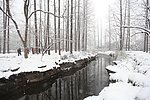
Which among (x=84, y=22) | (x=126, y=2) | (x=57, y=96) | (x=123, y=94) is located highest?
(x=126, y=2)

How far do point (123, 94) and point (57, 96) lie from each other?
198 inches

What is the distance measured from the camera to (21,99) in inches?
372

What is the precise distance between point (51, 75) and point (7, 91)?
199 inches

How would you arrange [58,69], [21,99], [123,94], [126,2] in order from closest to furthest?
[123,94], [21,99], [58,69], [126,2]

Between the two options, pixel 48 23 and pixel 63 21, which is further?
pixel 63 21

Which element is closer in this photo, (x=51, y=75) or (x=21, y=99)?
(x=21, y=99)

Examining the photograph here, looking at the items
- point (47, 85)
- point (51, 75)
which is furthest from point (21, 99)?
point (51, 75)

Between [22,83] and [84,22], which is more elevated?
[84,22]

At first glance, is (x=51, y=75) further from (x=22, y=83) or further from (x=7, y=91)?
(x=7, y=91)

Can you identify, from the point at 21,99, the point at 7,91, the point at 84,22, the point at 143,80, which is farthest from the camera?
the point at 84,22

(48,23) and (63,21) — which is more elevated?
(63,21)

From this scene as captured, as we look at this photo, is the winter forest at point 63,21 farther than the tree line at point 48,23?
Yes

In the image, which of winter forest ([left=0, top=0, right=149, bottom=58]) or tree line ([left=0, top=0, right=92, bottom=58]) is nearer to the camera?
tree line ([left=0, top=0, right=92, bottom=58])

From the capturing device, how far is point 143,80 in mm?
7207
